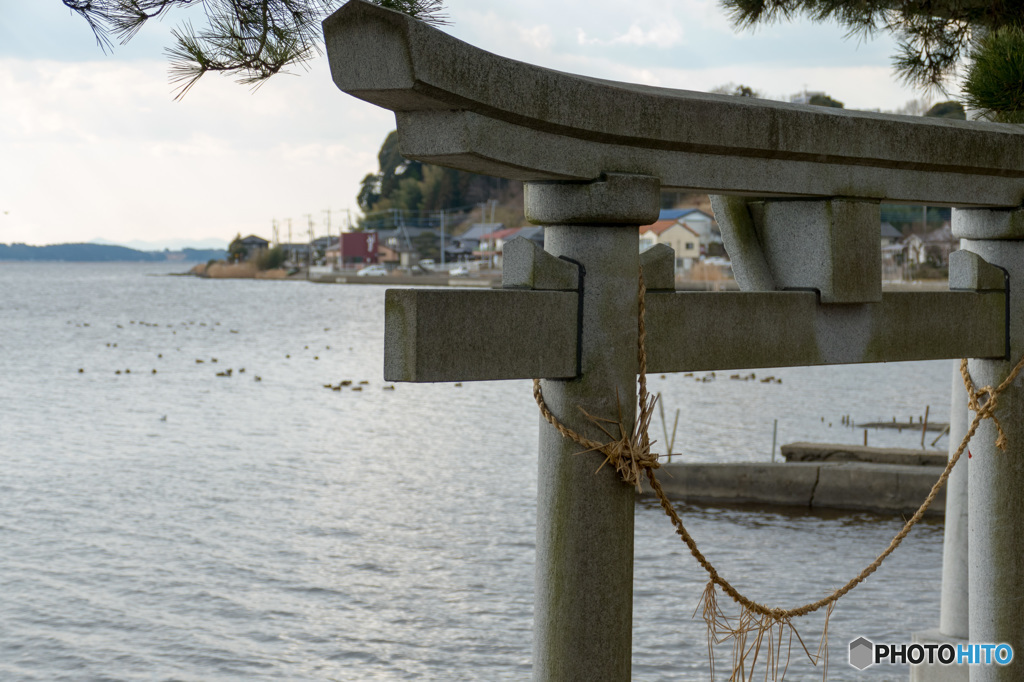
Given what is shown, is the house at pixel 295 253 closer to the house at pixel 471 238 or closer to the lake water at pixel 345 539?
the house at pixel 471 238

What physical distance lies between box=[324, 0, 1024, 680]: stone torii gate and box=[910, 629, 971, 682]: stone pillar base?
2.30 m

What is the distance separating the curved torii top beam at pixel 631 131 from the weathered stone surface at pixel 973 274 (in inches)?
9.9

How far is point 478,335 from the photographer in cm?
293

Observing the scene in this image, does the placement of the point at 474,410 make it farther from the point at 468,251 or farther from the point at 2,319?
the point at 468,251

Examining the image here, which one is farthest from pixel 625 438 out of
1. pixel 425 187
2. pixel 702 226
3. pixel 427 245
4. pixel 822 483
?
pixel 425 187

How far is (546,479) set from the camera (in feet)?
10.5

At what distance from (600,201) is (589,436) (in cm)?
68

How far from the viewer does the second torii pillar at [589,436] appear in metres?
3.15

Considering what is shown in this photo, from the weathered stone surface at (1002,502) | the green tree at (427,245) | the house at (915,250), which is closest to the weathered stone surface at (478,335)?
the weathered stone surface at (1002,502)

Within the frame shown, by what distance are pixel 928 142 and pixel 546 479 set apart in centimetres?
198

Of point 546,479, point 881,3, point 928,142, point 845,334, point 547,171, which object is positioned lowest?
point 546,479

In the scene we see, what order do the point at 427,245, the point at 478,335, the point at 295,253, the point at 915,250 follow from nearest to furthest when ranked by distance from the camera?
the point at 478,335, the point at 915,250, the point at 427,245, the point at 295,253

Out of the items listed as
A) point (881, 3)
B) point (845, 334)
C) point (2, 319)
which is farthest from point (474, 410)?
point (2, 319)

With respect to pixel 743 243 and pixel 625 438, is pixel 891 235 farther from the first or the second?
pixel 625 438
